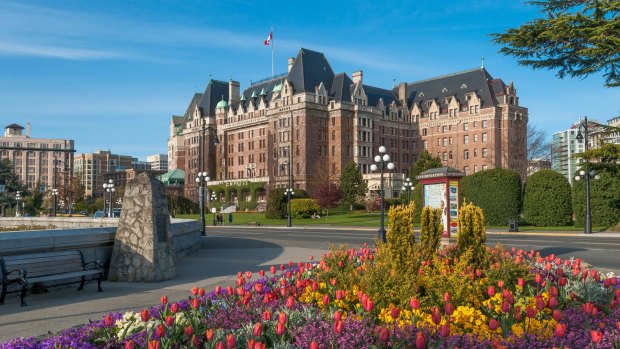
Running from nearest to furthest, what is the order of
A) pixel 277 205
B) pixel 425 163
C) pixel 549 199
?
1. pixel 549 199
2. pixel 277 205
3. pixel 425 163

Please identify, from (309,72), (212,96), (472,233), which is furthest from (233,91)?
(472,233)

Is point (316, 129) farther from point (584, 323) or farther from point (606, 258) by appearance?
point (584, 323)

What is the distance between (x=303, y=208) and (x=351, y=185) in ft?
44.2

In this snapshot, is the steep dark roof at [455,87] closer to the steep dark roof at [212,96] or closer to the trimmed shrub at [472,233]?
the steep dark roof at [212,96]

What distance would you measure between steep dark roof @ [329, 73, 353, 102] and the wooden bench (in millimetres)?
82295

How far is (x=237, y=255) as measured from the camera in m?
19.0

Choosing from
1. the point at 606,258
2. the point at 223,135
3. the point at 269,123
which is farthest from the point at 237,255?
the point at 223,135

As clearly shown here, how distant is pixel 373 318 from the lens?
648cm

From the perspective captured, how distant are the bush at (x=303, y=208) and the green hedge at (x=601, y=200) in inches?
1181

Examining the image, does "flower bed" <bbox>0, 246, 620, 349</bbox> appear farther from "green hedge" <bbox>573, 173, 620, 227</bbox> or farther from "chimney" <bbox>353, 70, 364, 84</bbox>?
"chimney" <bbox>353, 70, 364, 84</bbox>

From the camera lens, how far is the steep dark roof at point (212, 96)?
112938mm

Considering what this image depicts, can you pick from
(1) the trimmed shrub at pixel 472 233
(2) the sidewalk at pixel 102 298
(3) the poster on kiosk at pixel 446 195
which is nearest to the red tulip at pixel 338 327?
(2) the sidewalk at pixel 102 298

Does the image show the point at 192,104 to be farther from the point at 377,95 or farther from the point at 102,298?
the point at 102,298

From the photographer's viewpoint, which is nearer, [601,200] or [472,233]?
[472,233]
